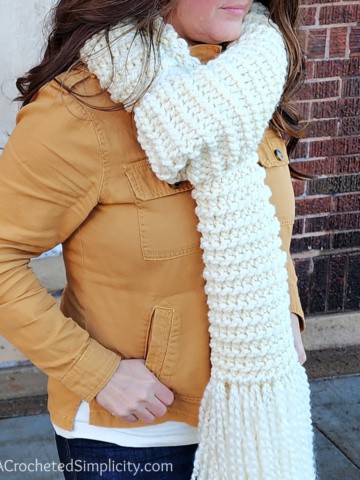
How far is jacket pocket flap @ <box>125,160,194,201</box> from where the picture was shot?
1.76 meters

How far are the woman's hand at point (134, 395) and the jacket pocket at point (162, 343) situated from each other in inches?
1.0

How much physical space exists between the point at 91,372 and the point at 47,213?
1.19ft

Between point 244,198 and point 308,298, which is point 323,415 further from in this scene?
point 244,198

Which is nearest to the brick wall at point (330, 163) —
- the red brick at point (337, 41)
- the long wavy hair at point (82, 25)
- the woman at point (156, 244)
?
the red brick at point (337, 41)

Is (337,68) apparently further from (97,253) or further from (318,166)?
(97,253)

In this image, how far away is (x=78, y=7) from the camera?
1.82 m

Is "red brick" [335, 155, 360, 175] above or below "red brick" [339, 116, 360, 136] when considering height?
below

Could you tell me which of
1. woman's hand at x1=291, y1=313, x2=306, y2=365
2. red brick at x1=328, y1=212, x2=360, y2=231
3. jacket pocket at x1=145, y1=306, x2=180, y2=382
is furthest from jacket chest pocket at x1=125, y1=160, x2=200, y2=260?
red brick at x1=328, y1=212, x2=360, y2=231

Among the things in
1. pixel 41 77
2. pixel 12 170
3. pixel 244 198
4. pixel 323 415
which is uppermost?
pixel 41 77

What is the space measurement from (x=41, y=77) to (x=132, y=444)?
84 cm

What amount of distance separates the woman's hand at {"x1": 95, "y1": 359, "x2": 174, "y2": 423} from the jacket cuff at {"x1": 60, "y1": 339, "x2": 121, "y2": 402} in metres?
0.01

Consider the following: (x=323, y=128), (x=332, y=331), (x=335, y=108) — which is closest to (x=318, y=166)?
(x=323, y=128)

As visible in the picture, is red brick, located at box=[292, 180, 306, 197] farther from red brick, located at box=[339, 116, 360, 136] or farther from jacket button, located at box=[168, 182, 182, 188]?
jacket button, located at box=[168, 182, 182, 188]

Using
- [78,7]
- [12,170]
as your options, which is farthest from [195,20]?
[12,170]
